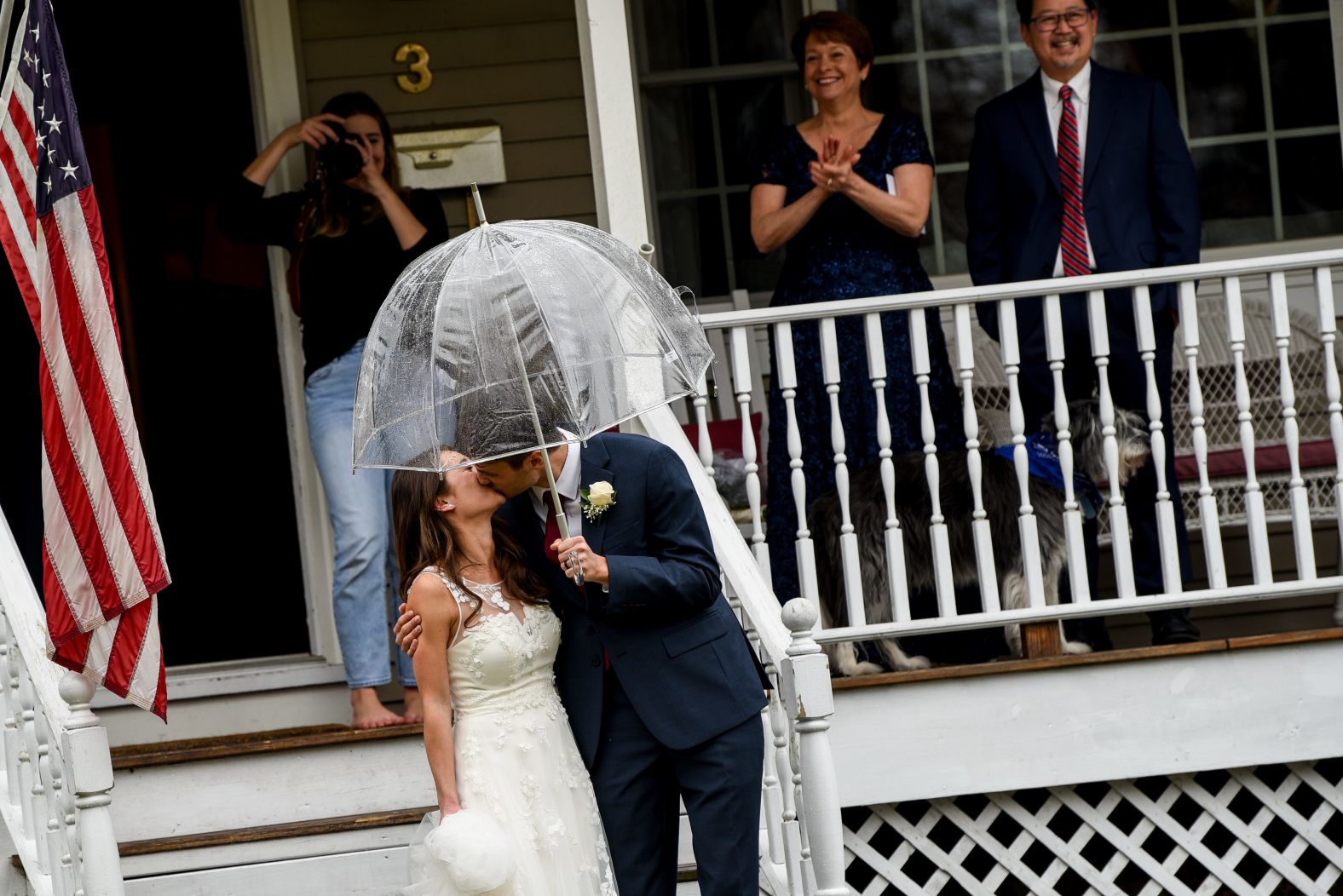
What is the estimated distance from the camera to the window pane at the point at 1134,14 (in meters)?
7.33

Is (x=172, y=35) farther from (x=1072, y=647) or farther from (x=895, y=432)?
(x=1072, y=647)

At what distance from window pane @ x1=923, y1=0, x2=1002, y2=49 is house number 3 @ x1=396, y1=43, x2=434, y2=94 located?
2.15m

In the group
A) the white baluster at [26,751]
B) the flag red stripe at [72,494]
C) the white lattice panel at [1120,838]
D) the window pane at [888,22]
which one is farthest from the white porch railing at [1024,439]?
the window pane at [888,22]

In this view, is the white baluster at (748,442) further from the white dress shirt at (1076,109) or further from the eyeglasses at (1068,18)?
the eyeglasses at (1068,18)

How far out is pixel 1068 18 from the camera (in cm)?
565

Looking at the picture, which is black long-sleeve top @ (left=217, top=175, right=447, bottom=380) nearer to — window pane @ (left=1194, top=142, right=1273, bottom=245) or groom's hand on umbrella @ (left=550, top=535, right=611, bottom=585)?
groom's hand on umbrella @ (left=550, top=535, right=611, bottom=585)

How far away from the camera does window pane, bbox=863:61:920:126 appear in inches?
288

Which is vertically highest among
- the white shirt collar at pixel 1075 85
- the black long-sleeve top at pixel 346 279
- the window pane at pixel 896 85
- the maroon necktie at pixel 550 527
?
the window pane at pixel 896 85

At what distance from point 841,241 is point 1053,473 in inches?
40.9

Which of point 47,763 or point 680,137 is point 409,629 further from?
point 680,137

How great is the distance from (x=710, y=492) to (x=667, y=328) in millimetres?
1345

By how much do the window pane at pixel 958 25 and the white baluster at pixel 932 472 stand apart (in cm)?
247

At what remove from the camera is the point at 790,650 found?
4113 millimetres

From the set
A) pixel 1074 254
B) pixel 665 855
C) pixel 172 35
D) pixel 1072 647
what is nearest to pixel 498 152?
pixel 172 35
